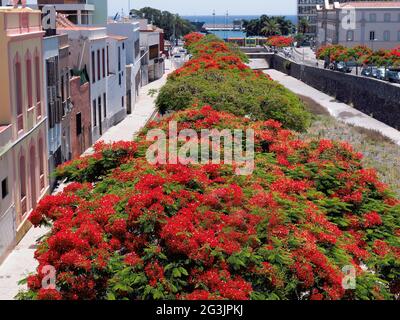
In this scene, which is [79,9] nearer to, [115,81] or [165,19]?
[115,81]

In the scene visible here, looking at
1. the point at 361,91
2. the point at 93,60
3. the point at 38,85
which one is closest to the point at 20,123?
the point at 38,85

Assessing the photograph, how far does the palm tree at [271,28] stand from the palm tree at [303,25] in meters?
4.63

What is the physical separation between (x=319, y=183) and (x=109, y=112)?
27.6m

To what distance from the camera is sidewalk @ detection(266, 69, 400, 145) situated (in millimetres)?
45547

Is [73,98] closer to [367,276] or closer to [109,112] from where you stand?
[109,112]

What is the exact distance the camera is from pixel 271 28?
14775cm

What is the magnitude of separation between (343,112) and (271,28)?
313ft

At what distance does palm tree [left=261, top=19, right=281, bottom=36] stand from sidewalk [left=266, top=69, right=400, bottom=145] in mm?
68031

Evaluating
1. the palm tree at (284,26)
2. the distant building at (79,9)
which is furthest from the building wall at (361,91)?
the palm tree at (284,26)

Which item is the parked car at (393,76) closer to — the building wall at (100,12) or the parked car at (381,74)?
the parked car at (381,74)

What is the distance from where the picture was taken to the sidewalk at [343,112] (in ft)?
149

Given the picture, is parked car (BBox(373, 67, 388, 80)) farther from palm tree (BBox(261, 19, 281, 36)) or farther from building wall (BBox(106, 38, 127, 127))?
palm tree (BBox(261, 19, 281, 36))

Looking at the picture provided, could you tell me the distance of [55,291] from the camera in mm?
9336

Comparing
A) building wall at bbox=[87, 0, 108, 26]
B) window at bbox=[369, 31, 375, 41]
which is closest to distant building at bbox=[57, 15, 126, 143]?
building wall at bbox=[87, 0, 108, 26]
